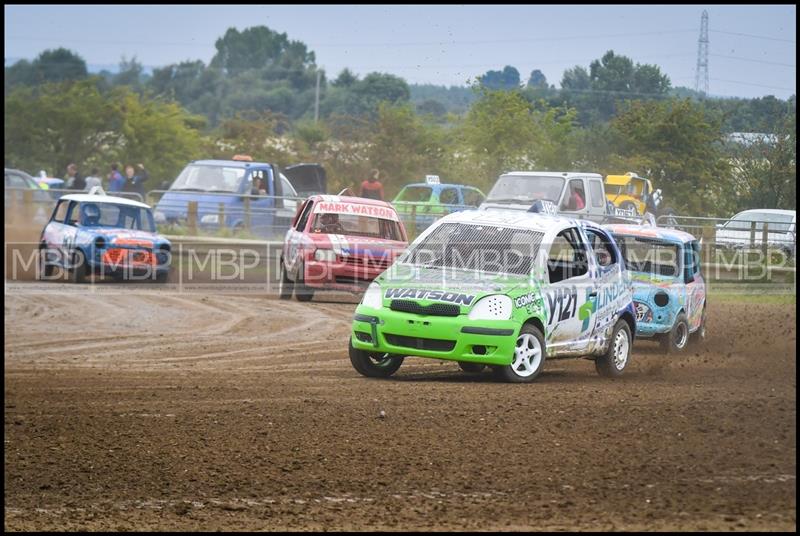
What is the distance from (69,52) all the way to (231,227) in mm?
36390

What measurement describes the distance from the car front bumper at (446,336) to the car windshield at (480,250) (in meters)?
0.75

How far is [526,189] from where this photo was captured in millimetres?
18500

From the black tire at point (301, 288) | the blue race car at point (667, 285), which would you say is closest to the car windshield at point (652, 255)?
the blue race car at point (667, 285)

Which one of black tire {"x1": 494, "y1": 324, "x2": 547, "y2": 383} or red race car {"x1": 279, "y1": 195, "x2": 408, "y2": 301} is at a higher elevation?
red race car {"x1": 279, "y1": 195, "x2": 408, "y2": 301}

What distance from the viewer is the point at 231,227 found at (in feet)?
80.9

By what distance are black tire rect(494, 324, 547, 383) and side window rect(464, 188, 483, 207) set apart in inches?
301

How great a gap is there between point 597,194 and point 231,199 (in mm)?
9567

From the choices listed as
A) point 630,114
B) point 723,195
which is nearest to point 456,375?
point 723,195

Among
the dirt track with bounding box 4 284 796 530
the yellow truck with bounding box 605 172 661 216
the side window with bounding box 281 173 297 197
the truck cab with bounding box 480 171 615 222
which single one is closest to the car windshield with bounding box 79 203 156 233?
the side window with bounding box 281 173 297 197

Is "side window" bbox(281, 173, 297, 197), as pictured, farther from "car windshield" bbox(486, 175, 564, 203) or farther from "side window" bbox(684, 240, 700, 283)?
"side window" bbox(684, 240, 700, 283)

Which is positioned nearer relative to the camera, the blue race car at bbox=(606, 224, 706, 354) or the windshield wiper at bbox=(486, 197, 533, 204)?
the blue race car at bbox=(606, 224, 706, 354)

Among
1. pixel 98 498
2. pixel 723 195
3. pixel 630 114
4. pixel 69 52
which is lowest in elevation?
pixel 98 498

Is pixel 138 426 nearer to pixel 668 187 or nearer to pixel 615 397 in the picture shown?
pixel 615 397

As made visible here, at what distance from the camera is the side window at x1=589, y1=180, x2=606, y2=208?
17.8 metres
